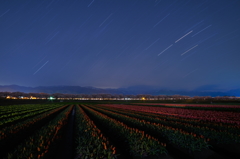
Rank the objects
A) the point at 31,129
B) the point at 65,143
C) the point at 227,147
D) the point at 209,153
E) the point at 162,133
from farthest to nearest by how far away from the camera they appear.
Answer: the point at 31,129 → the point at 65,143 → the point at 162,133 → the point at 227,147 → the point at 209,153

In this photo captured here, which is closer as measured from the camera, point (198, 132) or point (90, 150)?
point (90, 150)

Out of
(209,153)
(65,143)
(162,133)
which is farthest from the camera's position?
(65,143)

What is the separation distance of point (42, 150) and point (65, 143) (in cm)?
489

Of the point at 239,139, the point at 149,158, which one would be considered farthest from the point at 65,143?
the point at 239,139

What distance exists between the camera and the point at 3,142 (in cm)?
675

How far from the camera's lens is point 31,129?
10555mm

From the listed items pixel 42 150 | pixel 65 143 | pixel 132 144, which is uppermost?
pixel 42 150

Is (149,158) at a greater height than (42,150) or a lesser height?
lesser

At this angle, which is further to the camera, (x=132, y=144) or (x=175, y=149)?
(x=175, y=149)

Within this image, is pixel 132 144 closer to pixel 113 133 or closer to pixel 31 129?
pixel 113 133

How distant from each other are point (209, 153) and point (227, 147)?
159cm

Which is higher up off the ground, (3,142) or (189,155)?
(3,142)

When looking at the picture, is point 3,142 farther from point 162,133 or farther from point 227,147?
point 227,147

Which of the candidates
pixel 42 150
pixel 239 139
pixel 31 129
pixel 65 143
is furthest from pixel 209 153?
pixel 31 129
